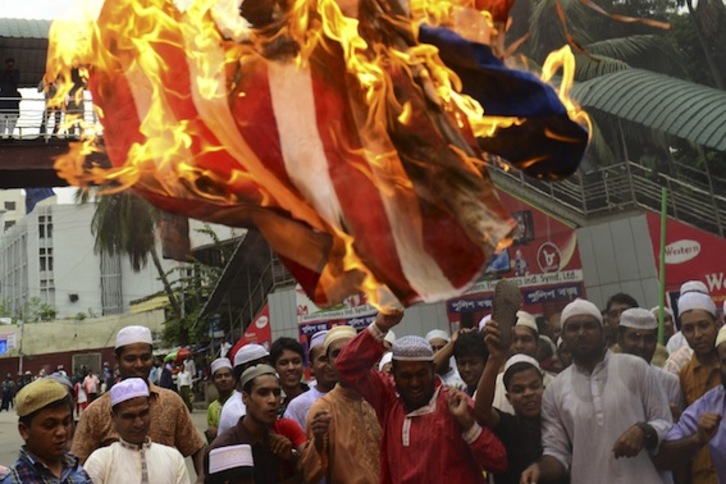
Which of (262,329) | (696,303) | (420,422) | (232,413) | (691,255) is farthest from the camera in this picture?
(262,329)

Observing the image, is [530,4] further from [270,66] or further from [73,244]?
[73,244]

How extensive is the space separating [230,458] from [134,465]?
0.55 meters

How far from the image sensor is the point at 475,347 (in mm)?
4363

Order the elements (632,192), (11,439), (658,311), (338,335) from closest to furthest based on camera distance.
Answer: (338,335), (658,311), (632,192), (11,439)

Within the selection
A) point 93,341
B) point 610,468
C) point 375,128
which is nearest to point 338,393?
point 610,468

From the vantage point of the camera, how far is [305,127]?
10.0ft

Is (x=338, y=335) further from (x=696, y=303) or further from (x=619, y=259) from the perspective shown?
(x=619, y=259)

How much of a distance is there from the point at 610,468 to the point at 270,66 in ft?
7.23

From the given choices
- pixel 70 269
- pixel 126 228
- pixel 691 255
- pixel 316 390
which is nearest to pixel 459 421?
pixel 316 390

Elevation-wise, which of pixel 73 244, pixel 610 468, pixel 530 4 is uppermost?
pixel 73 244

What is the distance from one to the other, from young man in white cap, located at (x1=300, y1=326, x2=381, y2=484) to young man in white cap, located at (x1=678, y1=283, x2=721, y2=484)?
55.5 inches

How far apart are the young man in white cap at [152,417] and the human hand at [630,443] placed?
71.0 inches

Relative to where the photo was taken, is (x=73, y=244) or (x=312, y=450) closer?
(x=312, y=450)

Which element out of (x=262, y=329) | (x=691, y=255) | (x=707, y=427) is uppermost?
(x=262, y=329)
